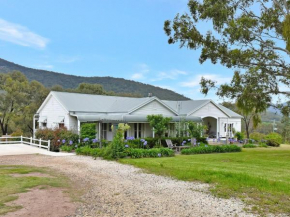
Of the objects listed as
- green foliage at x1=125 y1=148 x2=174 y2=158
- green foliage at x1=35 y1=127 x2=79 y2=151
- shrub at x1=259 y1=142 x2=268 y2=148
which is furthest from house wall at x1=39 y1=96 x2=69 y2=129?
shrub at x1=259 y1=142 x2=268 y2=148

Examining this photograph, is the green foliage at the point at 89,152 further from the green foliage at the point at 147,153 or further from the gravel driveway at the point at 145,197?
the gravel driveway at the point at 145,197

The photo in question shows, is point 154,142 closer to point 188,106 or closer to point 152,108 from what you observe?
point 152,108

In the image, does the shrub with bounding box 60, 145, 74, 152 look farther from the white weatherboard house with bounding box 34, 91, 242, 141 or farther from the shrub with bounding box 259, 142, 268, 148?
the shrub with bounding box 259, 142, 268, 148

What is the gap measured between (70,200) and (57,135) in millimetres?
15297

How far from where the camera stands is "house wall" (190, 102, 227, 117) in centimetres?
3172

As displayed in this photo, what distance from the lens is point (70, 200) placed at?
7.00 m

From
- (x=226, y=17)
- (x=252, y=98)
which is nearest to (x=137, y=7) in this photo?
(x=226, y=17)

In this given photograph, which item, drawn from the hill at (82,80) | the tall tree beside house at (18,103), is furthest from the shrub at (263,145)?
the hill at (82,80)

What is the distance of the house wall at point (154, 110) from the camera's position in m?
26.2

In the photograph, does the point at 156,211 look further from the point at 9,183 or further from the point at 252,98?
the point at 252,98

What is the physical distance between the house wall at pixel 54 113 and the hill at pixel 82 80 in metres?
33.7

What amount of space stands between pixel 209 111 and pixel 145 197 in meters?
26.8

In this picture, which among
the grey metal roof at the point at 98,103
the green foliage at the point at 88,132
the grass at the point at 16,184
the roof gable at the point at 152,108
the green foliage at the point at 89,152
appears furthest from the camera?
the roof gable at the point at 152,108

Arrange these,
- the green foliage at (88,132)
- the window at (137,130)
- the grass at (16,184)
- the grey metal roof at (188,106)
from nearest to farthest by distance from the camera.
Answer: the grass at (16,184), the green foliage at (88,132), the window at (137,130), the grey metal roof at (188,106)
